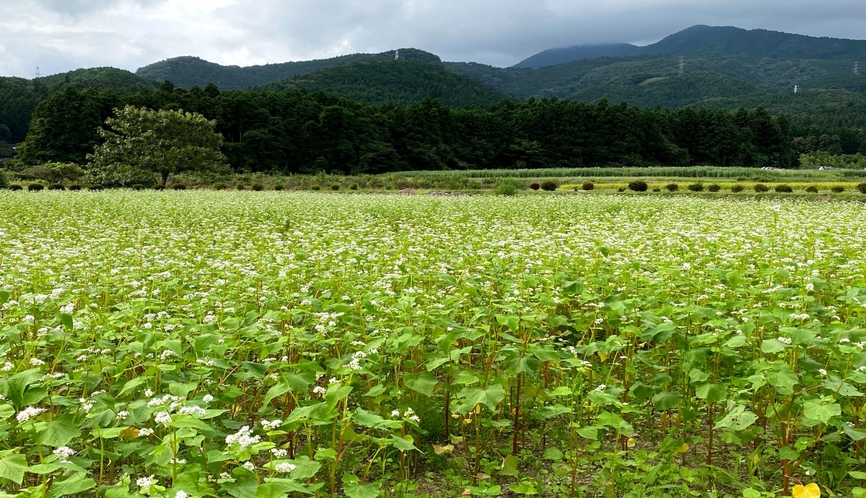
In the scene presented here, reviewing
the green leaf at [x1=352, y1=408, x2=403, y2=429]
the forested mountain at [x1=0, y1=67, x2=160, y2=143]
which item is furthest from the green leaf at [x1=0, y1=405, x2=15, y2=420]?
the forested mountain at [x1=0, y1=67, x2=160, y2=143]

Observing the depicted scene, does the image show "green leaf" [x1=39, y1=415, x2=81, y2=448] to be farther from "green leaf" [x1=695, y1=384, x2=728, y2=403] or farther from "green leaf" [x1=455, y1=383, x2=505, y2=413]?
"green leaf" [x1=695, y1=384, x2=728, y2=403]

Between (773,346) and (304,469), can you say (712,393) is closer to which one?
(773,346)

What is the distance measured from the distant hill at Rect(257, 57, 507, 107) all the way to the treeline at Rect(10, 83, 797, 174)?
3966cm

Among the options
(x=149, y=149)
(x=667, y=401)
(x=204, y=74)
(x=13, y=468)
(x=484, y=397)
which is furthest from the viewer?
(x=204, y=74)

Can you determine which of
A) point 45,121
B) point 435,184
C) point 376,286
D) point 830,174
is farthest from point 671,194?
point 45,121

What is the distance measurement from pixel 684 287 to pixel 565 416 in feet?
8.14

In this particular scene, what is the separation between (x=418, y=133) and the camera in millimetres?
79938

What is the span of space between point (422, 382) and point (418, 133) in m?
78.5

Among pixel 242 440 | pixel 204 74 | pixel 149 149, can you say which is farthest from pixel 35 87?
pixel 242 440

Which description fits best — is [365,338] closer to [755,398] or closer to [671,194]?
[755,398]

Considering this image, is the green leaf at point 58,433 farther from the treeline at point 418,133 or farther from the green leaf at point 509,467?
the treeline at point 418,133

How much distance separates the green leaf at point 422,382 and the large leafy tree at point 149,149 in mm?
46407

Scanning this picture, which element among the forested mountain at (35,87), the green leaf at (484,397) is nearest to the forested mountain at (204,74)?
the forested mountain at (35,87)

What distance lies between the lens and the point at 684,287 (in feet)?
19.8
